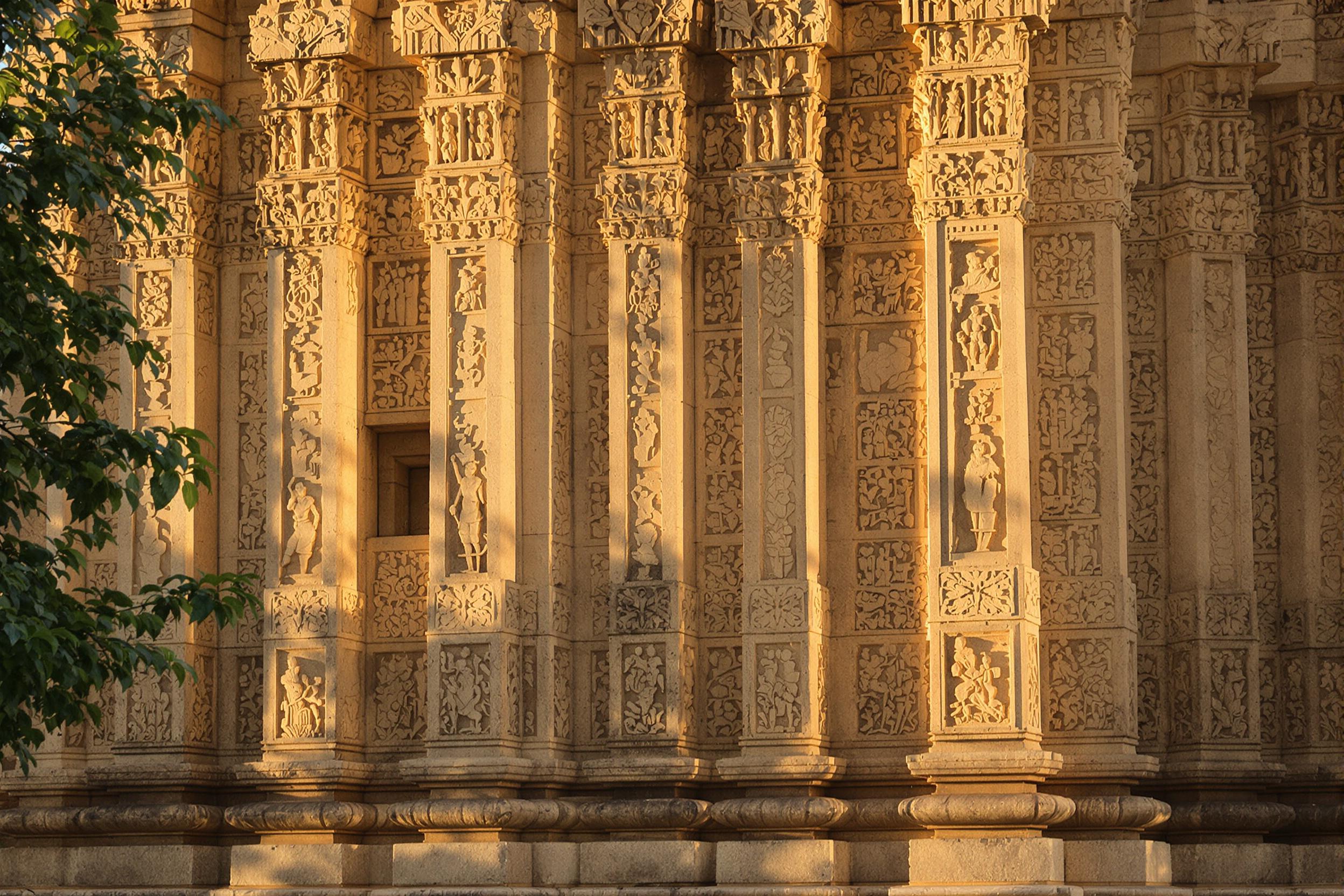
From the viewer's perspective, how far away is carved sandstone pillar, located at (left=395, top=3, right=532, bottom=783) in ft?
71.9

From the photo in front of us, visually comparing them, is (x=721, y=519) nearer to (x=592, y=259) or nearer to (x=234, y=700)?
(x=592, y=259)

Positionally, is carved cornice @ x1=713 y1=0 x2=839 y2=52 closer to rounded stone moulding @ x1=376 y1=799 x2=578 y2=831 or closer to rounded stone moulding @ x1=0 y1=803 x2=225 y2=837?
rounded stone moulding @ x1=376 y1=799 x2=578 y2=831

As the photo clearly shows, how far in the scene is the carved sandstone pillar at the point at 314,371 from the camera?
22.7 metres

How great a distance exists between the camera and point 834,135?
75.2 ft

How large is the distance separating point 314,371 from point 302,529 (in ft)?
4.90

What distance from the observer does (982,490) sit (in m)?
21.2

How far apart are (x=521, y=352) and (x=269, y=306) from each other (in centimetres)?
255

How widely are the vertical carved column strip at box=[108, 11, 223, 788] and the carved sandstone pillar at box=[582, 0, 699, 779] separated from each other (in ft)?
13.7

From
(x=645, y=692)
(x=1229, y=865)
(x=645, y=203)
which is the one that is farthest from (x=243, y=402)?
(x=1229, y=865)

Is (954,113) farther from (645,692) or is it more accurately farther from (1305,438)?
(645,692)

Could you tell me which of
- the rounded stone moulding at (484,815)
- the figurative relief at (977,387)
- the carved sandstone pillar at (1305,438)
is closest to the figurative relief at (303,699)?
the rounded stone moulding at (484,815)

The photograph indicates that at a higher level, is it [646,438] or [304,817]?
[646,438]

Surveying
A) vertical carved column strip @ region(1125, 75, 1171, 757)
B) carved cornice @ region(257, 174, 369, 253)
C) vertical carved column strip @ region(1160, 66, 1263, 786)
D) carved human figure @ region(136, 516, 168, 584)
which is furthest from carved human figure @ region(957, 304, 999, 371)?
carved human figure @ region(136, 516, 168, 584)

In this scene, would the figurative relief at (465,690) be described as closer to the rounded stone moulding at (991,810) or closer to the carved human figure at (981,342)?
the rounded stone moulding at (991,810)
